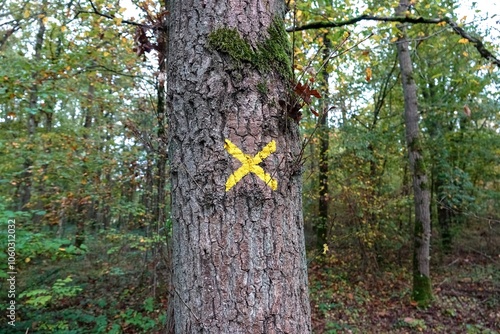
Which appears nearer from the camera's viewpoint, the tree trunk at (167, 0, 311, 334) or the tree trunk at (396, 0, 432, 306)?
the tree trunk at (167, 0, 311, 334)

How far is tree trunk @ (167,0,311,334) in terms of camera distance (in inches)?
40.9

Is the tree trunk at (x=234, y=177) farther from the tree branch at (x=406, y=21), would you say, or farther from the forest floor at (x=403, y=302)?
the forest floor at (x=403, y=302)

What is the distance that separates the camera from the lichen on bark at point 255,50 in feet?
3.73

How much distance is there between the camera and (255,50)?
45.7 inches

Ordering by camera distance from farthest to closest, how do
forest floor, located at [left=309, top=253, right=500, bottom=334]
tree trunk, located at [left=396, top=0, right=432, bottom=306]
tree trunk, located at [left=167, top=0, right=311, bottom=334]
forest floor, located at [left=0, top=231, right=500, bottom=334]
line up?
1. tree trunk, located at [left=396, top=0, right=432, bottom=306]
2. forest floor, located at [left=309, top=253, right=500, bottom=334]
3. forest floor, located at [left=0, top=231, right=500, bottom=334]
4. tree trunk, located at [left=167, top=0, right=311, bottom=334]

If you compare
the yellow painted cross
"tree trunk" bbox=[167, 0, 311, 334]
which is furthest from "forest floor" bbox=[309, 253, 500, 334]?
the yellow painted cross

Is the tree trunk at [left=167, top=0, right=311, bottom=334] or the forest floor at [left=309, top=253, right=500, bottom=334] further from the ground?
the tree trunk at [left=167, top=0, right=311, bottom=334]

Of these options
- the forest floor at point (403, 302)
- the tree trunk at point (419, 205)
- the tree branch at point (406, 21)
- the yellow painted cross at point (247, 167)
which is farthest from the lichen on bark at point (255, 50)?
the tree trunk at point (419, 205)

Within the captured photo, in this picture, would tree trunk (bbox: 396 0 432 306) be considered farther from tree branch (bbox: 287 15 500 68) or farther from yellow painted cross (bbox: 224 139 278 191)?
yellow painted cross (bbox: 224 139 278 191)

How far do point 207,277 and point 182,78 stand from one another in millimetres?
728

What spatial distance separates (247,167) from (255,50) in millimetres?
440

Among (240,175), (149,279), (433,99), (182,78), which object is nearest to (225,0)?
(182,78)

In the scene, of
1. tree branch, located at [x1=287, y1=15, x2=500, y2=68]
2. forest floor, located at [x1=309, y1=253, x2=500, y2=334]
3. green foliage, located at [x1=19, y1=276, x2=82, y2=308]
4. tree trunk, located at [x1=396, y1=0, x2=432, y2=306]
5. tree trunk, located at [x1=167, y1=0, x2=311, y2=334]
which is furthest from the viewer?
tree trunk, located at [x1=396, y1=0, x2=432, y2=306]

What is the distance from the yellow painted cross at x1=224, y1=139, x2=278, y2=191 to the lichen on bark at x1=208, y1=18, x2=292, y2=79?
31cm
